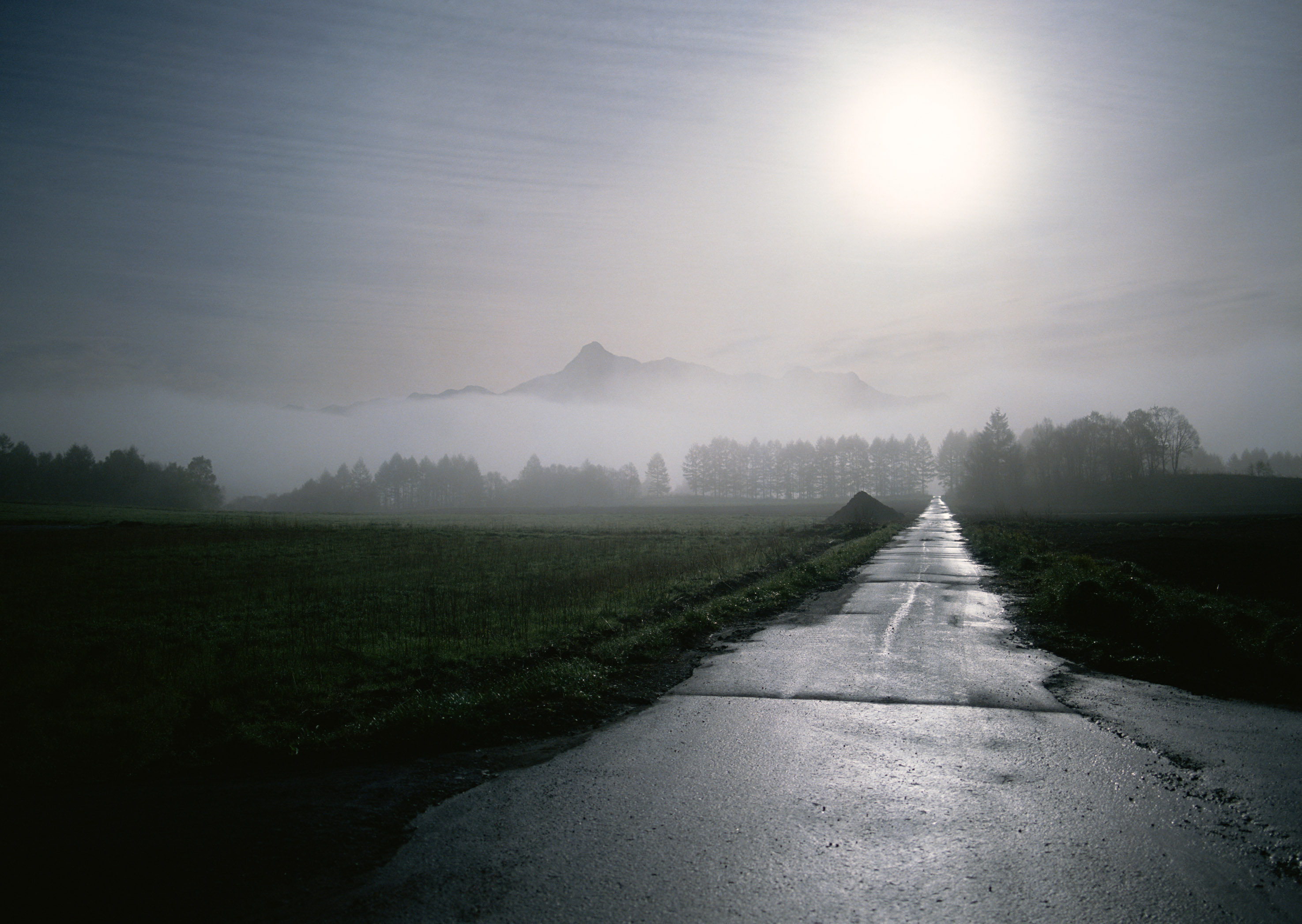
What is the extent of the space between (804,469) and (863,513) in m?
115

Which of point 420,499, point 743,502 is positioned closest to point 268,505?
point 420,499

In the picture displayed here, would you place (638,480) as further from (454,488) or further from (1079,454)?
(1079,454)

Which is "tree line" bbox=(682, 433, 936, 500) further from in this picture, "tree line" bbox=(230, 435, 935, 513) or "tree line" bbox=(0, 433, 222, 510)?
"tree line" bbox=(0, 433, 222, 510)

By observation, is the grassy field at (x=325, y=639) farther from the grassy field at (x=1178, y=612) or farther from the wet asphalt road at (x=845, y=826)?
the grassy field at (x=1178, y=612)

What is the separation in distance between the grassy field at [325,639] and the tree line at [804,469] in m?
145

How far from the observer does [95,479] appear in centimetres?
11456

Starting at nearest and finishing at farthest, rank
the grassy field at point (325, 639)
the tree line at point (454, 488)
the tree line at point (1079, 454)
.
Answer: the grassy field at point (325, 639) < the tree line at point (1079, 454) < the tree line at point (454, 488)

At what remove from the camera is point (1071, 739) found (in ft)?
23.6

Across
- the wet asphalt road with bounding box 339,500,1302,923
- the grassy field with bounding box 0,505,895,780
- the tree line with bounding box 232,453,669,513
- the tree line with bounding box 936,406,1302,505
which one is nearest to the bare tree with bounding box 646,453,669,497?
the tree line with bounding box 232,453,669,513

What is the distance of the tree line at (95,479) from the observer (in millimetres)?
109625

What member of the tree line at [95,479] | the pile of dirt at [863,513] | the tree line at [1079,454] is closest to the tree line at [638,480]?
the tree line at [95,479]

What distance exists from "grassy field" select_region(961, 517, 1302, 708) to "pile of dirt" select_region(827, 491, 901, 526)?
34.5 metres

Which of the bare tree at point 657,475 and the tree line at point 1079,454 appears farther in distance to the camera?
the bare tree at point 657,475

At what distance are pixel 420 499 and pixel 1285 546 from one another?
560 feet
